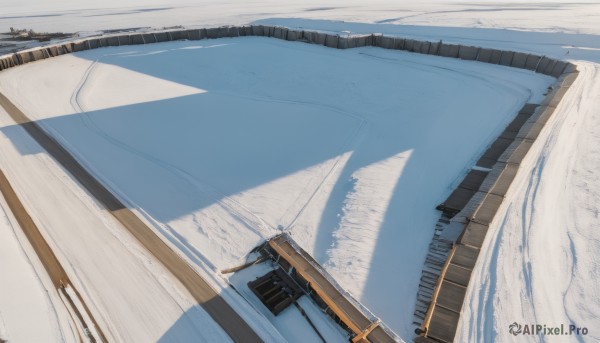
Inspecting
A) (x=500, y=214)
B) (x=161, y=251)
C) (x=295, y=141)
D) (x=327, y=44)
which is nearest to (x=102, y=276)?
(x=161, y=251)

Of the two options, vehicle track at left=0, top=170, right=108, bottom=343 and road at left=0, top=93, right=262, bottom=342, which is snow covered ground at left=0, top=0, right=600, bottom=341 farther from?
vehicle track at left=0, top=170, right=108, bottom=343

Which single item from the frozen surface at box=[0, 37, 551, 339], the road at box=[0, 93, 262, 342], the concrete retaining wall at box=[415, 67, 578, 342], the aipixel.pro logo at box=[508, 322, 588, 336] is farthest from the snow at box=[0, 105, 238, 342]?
the aipixel.pro logo at box=[508, 322, 588, 336]

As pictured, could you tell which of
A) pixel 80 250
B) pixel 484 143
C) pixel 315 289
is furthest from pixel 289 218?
pixel 484 143

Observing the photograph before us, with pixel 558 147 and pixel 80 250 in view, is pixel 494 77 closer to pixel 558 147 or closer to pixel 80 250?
pixel 558 147

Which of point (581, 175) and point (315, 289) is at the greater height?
point (581, 175)

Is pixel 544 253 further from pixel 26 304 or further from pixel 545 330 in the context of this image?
pixel 26 304

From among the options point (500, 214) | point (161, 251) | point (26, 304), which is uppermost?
point (500, 214)
